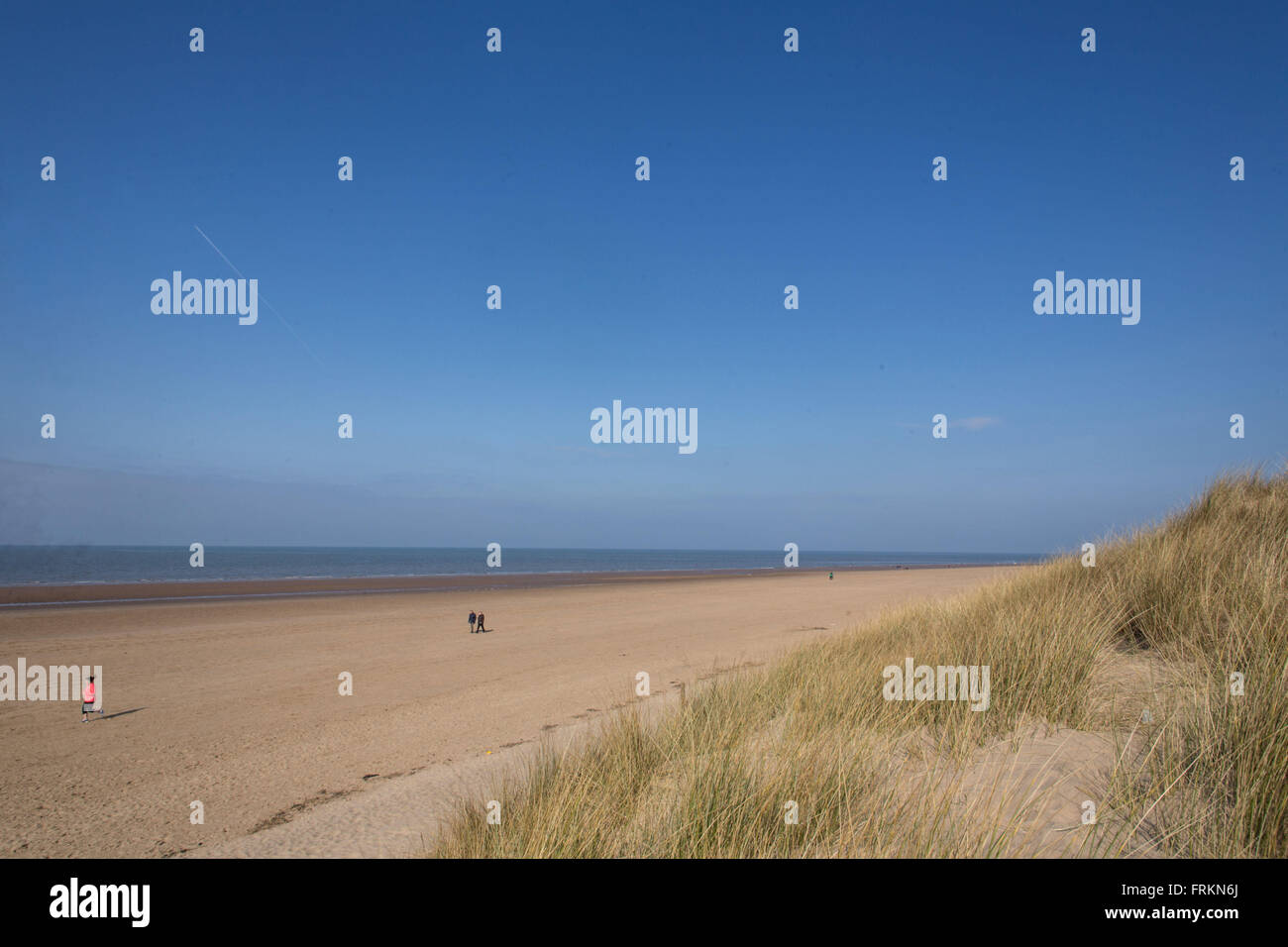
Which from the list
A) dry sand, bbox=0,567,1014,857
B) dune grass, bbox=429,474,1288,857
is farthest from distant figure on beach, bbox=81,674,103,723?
dune grass, bbox=429,474,1288,857

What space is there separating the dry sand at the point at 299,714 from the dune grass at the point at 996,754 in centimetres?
270

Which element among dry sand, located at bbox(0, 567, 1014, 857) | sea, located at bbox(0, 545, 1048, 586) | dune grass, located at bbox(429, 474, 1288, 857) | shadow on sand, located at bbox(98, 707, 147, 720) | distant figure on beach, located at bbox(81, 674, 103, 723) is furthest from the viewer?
sea, located at bbox(0, 545, 1048, 586)

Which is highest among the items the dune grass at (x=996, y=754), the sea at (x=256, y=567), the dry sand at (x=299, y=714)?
the dune grass at (x=996, y=754)

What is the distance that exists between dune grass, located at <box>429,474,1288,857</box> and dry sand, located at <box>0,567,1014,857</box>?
8.85 ft

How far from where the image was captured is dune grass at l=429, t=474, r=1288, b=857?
3635mm

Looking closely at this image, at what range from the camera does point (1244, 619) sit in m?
6.17

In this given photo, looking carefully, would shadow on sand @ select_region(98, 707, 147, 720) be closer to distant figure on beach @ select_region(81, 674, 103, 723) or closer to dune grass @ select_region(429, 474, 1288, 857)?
distant figure on beach @ select_region(81, 674, 103, 723)

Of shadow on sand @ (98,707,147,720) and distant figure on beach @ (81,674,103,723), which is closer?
distant figure on beach @ (81,674,103,723)

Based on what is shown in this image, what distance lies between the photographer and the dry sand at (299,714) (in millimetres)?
6836

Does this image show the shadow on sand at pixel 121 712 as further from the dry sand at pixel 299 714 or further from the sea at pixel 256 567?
the sea at pixel 256 567

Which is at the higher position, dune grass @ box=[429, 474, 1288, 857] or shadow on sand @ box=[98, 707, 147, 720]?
dune grass @ box=[429, 474, 1288, 857]

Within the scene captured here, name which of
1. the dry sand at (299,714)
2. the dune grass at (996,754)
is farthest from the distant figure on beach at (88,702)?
the dune grass at (996,754)
